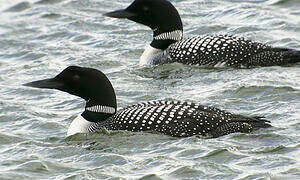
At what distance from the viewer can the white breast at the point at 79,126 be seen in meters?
8.12

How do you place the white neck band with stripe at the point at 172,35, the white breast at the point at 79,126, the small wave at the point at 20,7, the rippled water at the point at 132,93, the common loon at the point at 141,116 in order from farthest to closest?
the small wave at the point at 20,7
the white neck band with stripe at the point at 172,35
the white breast at the point at 79,126
the common loon at the point at 141,116
the rippled water at the point at 132,93

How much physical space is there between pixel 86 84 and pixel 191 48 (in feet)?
8.14

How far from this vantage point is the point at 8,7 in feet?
47.0

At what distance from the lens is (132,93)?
9.61 meters

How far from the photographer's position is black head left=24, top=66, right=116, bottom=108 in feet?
26.2

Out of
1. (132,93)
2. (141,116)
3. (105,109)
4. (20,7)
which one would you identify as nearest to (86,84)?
(105,109)

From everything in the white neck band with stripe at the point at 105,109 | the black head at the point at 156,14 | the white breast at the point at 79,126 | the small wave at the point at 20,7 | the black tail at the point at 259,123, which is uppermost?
the black head at the point at 156,14

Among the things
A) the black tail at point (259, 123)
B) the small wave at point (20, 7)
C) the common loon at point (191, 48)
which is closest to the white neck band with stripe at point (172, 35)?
the common loon at point (191, 48)

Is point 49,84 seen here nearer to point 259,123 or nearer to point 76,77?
point 76,77

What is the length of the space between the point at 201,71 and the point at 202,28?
A: 86.3 inches

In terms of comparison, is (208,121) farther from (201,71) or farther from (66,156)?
(201,71)

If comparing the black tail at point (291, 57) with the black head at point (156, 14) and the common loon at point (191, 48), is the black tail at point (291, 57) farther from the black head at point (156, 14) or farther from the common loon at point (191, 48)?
the black head at point (156, 14)

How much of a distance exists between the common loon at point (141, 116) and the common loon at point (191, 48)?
7.06 ft

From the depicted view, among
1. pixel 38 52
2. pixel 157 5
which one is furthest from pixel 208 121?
pixel 38 52
